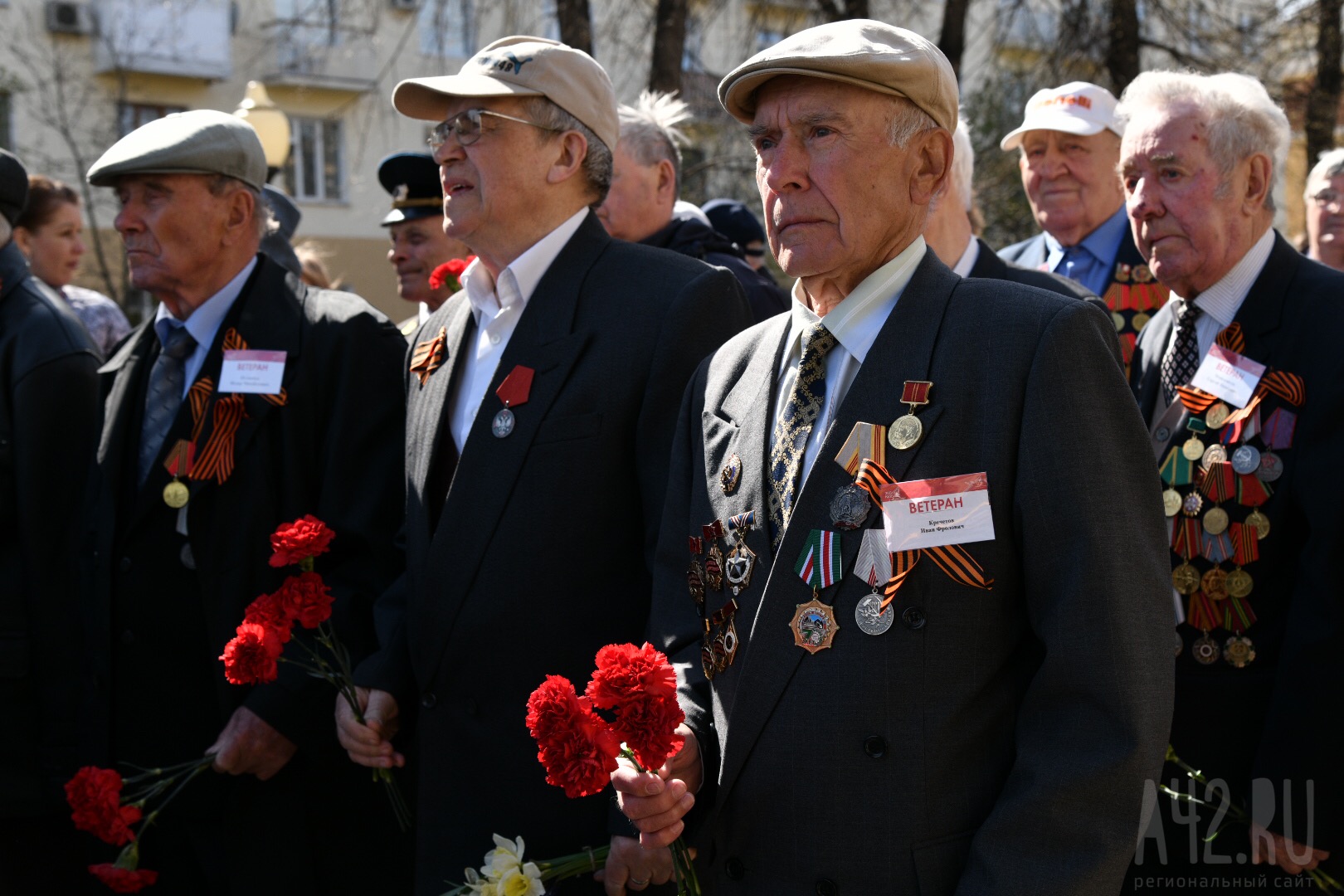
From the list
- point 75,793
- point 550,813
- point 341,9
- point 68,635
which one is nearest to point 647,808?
point 550,813

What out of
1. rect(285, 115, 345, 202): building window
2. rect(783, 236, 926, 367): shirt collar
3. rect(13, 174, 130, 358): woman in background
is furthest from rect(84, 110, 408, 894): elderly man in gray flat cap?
rect(285, 115, 345, 202): building window

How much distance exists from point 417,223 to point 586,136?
2.68 metres

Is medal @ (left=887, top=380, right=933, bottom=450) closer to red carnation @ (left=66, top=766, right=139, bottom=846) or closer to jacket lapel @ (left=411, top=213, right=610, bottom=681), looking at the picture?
jacket lapel @ (left=411, top=213, right=610, bottom=681)

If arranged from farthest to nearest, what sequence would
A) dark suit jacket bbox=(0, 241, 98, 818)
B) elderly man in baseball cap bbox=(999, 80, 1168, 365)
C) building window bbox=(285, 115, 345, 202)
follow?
building window bbox=(285, 115, 345, 202)
elderly man in baseball cap bbox=(999, 80, 1168, 365)
dark suit jacket bbox=(0, 241, 98, 818)

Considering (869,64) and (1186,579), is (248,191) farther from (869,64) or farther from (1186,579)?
(1186,579)

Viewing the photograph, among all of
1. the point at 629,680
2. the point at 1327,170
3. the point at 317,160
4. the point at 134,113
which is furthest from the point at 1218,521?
the point at 317,160

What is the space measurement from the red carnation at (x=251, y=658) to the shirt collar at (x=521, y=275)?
0.97m

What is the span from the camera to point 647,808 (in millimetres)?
2041

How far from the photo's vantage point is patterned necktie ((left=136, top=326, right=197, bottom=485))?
3771 mm

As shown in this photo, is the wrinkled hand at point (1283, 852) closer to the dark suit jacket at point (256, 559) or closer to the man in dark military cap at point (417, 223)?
the dark suit jacket at point (256, 559)

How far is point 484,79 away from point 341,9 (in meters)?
12.1

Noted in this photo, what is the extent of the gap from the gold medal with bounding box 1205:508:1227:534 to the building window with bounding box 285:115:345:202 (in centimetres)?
2379

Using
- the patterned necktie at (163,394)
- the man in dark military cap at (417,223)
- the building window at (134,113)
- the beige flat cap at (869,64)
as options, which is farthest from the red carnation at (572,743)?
the building window at (134,113)

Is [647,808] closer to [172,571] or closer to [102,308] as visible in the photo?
[172,571]
